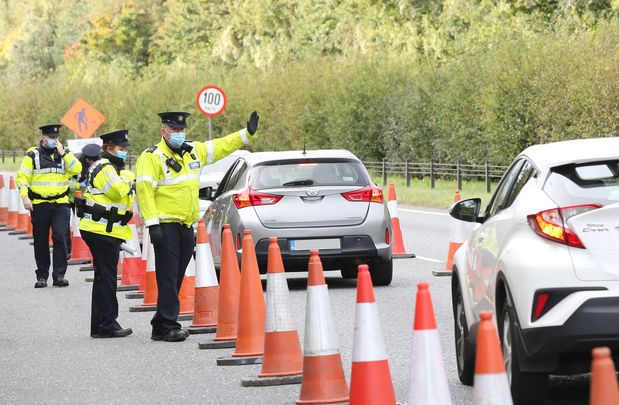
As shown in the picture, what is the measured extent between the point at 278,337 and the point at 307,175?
722 centimetres

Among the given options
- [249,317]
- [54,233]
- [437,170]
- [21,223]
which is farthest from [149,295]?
[437,170]

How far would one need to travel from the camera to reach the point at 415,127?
46.7m

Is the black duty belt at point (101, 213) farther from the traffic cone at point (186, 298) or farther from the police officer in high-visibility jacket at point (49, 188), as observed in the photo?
the police officer in high-visibility jacket at point (49, 188)

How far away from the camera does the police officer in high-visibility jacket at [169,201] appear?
1294cm

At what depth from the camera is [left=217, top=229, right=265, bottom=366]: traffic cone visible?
36.0 feet

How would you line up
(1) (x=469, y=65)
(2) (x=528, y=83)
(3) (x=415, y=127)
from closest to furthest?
(2) (x=528, y=83) → (1) (x=469, y=65) → (3) (x=415, y=127)

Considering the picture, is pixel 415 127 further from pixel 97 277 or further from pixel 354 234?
pixel 97 277

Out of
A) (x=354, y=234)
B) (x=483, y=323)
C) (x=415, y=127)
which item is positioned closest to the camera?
(x=483, y=323)

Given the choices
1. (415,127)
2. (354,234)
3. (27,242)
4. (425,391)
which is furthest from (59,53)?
(425,391)

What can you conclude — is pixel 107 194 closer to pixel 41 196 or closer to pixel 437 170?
pixel 41 196

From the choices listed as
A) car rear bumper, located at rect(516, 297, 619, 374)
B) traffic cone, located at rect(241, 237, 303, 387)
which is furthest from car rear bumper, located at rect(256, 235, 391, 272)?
car rear bumper, located at rect(516, 297, 619, 374)

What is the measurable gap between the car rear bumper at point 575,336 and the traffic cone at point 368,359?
70 centimetres

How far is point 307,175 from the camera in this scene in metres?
17.2

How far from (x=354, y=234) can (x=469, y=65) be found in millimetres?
26645
